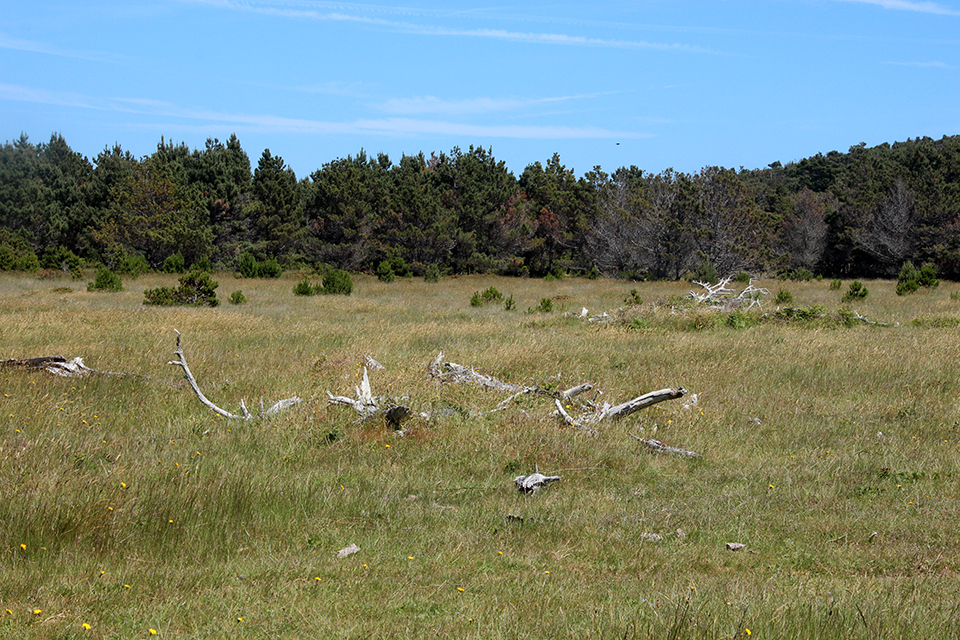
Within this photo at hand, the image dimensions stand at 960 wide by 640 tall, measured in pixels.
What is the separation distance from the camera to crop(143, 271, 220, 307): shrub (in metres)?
22.6

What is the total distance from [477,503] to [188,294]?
19630 mm

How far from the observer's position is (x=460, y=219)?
1902 inches

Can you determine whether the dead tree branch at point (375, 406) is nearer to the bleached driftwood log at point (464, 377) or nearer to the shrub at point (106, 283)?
the bleached driftwood log at point (464, 377)

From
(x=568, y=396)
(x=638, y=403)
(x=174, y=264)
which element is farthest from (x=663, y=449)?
(x=174, y=264)

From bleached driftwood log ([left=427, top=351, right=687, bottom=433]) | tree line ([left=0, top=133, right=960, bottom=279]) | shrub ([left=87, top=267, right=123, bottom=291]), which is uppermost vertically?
tree line ([left=0, top=133, right=960, bottom=279])

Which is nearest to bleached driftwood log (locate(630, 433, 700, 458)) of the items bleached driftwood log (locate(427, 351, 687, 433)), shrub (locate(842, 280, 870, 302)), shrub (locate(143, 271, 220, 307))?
bleached driftwood log (locate(427, 351, 687, 433))

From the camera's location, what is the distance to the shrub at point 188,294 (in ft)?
74.3

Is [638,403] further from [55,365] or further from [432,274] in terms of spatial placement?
[432,274]

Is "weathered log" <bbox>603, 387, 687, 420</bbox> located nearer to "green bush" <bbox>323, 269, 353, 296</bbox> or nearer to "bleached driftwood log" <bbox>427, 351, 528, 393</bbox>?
"bleached driftwood log" <bbox>427, 351, 528, 393</bbox>

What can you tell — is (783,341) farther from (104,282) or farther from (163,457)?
(104,282)

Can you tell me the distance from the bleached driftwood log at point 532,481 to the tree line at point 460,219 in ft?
113

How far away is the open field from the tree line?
98.8ft

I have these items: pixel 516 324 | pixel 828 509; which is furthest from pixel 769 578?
pixel 516 324

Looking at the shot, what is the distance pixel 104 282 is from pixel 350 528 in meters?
25.4
